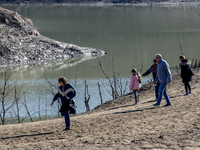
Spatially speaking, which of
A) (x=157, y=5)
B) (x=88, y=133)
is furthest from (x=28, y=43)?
(x=157, y=5)

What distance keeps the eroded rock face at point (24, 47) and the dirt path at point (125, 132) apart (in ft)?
74.2

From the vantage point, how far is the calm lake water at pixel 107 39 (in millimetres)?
23969

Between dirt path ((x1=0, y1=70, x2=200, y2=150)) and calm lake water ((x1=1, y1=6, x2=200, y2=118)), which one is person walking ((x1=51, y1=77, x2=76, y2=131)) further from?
calm lake water ((x1=1, y1=6, x2=200, y2=118))

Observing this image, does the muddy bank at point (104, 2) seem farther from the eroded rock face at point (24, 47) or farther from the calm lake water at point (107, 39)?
the eroded rock face at point (24, 47)

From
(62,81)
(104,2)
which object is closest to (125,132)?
(62,81)

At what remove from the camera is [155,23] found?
66812 millimetres

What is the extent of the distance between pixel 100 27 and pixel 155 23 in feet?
39.7

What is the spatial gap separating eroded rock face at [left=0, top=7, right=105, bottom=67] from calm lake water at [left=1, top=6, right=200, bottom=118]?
59.8 inches

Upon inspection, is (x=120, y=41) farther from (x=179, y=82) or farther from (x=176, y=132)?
(x=176, y=132)

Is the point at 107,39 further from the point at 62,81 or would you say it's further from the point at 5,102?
the point at 62,81

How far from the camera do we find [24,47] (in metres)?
33.2

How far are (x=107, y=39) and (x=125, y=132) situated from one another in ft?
143

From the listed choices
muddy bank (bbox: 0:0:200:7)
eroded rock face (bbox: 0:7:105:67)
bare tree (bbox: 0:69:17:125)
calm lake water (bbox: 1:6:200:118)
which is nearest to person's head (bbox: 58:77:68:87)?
bare tree (bbox: 0:69:17:125)

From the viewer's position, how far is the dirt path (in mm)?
6570
